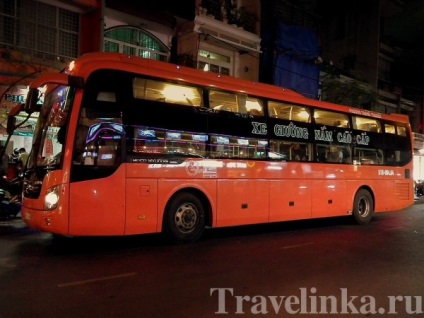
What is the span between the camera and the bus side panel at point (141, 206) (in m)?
7.78

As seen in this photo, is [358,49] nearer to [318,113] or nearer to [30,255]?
[318,113]

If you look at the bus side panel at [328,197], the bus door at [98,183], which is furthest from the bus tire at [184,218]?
the bus side panel at [328,197]

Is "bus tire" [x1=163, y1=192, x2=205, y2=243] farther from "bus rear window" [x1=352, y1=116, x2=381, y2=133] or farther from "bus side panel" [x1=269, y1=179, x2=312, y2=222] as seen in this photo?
"bus rear window" [x1=352, y1=116, x2=381, y2=133]

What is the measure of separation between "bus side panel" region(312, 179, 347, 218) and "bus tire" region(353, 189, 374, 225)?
642 millimetres

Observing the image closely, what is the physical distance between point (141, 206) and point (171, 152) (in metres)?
1.26

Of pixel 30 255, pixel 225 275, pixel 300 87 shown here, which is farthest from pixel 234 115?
pixel 300 87

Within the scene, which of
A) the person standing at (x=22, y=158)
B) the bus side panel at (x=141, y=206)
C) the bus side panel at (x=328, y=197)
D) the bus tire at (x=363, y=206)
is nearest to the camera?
the bus side panel at (x=141, y=206)

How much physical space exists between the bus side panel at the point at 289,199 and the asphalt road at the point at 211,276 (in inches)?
26.3

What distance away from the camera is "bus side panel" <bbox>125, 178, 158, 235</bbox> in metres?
7.78

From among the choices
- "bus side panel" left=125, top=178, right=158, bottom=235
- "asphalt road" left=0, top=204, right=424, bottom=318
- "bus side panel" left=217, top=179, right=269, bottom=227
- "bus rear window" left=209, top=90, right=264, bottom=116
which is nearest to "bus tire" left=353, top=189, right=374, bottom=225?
"asphalt road" left=0, top=204, right=424, bottom=318

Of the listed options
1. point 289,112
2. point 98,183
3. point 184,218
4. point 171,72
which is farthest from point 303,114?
point 98,183

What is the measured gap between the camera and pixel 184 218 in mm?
8703

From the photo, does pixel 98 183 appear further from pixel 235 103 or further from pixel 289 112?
pixel 289 112

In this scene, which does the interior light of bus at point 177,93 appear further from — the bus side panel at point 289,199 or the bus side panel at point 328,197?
the bus side panel at point 328,197
